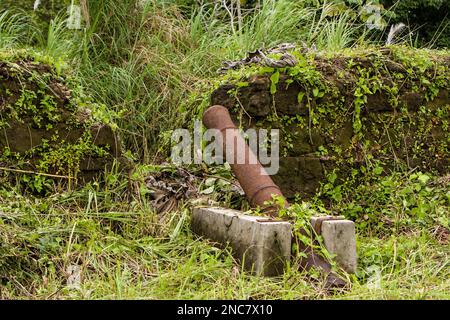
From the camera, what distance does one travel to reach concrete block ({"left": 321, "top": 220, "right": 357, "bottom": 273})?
360 cm

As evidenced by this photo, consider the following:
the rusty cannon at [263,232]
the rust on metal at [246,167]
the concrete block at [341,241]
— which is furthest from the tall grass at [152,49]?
the concrete block at [341,241]

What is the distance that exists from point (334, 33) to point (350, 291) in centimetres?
394

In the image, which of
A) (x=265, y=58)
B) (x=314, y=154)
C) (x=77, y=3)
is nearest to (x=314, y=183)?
(x=314, y=154)

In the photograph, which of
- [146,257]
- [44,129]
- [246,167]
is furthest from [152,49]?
[146,257]

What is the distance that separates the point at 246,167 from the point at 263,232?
2.77ft

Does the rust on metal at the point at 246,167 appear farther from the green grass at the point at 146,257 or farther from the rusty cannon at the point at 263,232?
the green grass at the point at 146,257

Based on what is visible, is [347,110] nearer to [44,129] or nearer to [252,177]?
[252,177]

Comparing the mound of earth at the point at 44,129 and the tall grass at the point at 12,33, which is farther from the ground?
the tall grass at the point at 12,33

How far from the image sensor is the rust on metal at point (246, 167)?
162 inches

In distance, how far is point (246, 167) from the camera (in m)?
4.25

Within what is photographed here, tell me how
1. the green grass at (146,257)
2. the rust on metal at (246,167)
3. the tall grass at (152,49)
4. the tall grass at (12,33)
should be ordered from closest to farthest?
the green grass at (146,257) → the rust on metal at (246,167) → the tall grass at (152,49) → the tall grass at (12,33)

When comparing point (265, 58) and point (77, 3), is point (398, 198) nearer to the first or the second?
point (265, 58)

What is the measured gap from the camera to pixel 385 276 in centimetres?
352

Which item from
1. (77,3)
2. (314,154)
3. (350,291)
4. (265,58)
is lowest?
(350,291)
